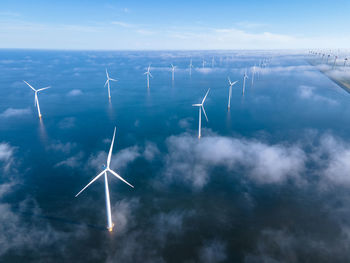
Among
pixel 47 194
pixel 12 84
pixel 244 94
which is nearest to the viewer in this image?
pixel 47 194

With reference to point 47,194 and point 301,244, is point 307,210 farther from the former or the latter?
point 47,194

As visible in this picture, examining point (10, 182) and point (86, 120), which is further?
point (86, 120)

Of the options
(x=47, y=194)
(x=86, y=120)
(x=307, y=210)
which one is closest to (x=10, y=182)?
(x=47, y=194)

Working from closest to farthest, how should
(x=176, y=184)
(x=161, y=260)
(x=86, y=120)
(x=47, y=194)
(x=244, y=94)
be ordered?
(x=161, y=260)
(x=47, y=194)
(x=176, y=184)
(x=86, y=120)
(x=244, y=94)

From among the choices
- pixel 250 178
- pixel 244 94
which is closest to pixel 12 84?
pixel 244 94

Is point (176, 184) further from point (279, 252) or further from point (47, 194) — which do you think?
point (47, 194)

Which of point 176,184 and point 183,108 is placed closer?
point 176,184
